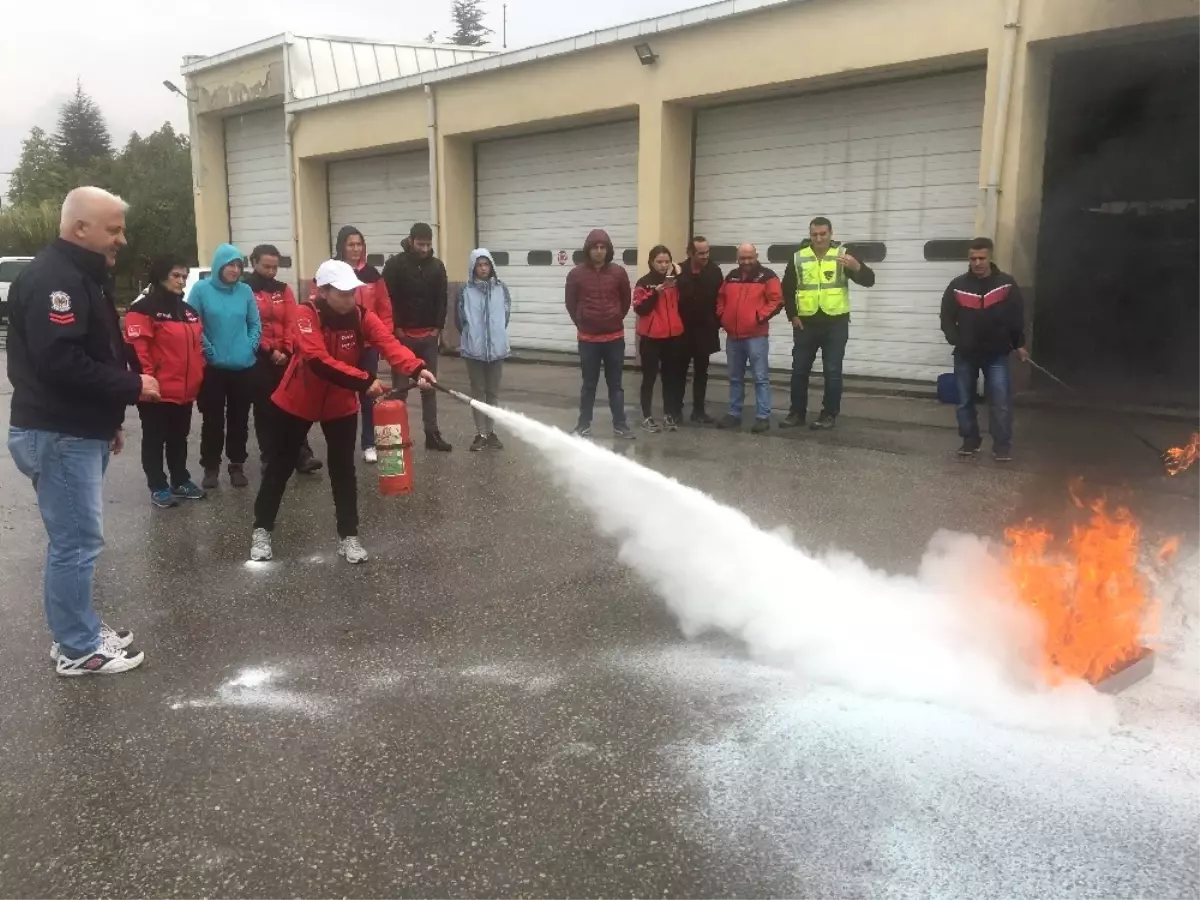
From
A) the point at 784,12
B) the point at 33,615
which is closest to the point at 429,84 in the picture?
the point at 784,12

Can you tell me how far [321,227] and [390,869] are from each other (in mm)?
19353

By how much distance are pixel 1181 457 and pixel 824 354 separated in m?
3.20

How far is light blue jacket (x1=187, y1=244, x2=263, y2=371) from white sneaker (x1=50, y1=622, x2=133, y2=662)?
3125mm

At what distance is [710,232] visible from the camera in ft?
46.3

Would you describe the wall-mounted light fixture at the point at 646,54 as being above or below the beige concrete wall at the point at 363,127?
above

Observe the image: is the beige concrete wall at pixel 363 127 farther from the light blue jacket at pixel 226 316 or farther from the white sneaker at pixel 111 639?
the white sneaker at pixel 111 639

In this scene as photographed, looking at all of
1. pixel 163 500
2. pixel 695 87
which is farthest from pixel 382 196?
pixel 163 500

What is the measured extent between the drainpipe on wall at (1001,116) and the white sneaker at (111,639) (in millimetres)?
9263

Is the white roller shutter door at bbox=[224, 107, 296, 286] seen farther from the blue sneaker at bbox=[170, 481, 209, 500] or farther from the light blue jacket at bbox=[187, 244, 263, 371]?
the blue sneaker at bbox=[170, 481, 209, 500]

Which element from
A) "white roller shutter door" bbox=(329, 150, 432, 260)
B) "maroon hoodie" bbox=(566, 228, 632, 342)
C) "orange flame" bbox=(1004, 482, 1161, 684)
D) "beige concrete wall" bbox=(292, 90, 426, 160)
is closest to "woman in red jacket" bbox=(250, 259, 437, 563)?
"orange flame" bbox=(1004, 482, 1161, 684)

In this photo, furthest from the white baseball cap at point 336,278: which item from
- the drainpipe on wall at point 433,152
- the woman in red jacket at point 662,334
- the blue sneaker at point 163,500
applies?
the drainpipe on wall at point 433,152

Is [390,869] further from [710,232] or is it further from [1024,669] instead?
[710,232]

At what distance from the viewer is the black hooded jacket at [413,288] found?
8.38 meters

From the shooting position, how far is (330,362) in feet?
17.2
